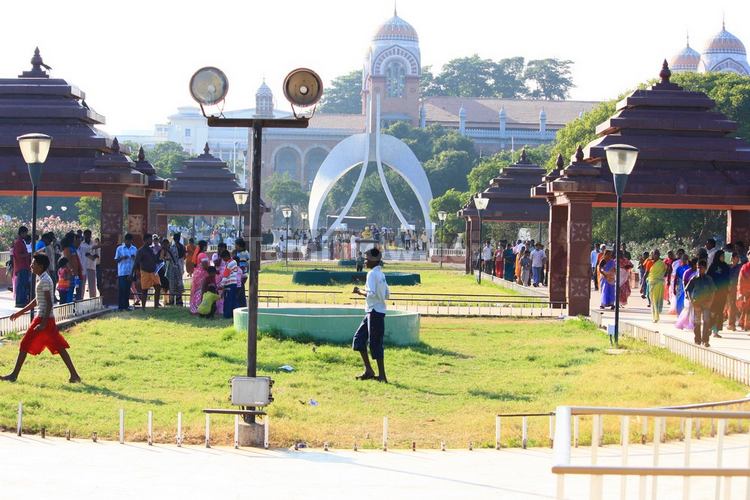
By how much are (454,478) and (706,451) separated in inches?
85.5

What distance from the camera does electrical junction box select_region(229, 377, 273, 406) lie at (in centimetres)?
1024

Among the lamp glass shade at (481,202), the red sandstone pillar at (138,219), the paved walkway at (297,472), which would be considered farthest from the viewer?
the lamp glass shade at (481,202)

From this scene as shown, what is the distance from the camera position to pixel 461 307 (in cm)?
2478

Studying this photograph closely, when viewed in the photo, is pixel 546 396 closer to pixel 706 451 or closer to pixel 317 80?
pixel 706 451

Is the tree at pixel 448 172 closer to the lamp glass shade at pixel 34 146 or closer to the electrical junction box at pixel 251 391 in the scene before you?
the lamp glass shade at pixel 34 146

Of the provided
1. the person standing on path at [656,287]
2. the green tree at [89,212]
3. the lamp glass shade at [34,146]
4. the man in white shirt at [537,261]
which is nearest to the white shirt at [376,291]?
the lamp glass shade at [34,146]

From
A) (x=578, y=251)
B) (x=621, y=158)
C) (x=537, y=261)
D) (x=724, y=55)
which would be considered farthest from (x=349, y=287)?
(x=724, y=55)

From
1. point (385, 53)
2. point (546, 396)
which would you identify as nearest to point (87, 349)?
point (546, 396)

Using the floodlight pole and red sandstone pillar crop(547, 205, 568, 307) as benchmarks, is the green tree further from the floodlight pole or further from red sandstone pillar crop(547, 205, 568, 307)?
the floodlight pole

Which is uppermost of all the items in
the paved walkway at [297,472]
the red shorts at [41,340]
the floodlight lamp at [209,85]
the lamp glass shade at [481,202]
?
the floodlight lamp at [209,85]

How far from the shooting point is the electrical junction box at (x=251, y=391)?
33.6 ft

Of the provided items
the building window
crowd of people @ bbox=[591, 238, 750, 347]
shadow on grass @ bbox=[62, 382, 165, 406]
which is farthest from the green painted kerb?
the building window

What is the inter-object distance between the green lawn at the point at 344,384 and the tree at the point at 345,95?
12547cm

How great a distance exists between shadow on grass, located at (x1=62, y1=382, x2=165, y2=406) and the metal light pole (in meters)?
1.56
